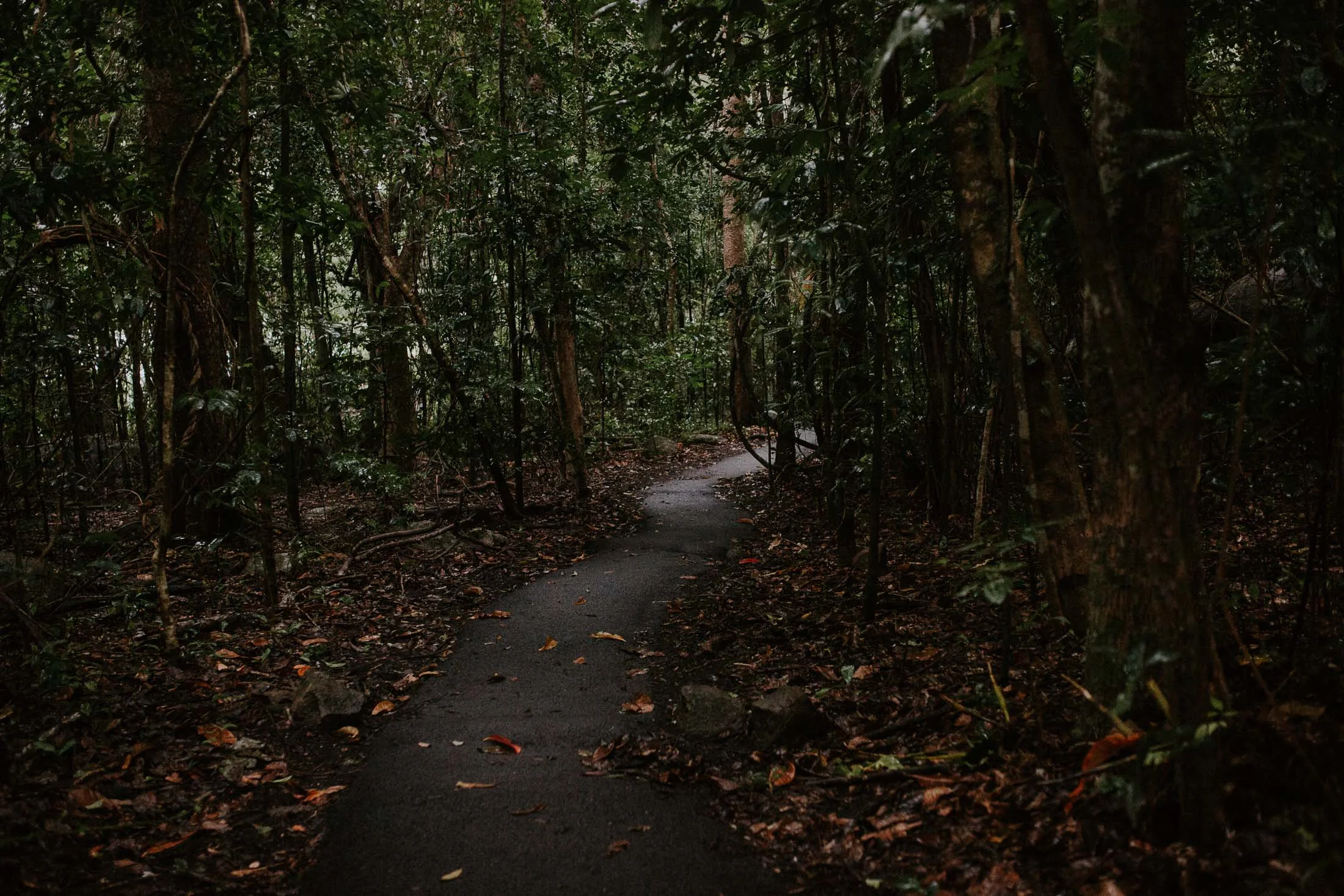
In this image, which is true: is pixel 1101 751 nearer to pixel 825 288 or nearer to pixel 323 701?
pixel 323 701

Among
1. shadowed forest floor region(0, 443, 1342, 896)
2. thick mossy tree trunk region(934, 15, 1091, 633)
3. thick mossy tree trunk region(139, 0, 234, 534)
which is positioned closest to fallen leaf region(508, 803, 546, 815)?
shadowed forest floor region(0, 443, 1342, 896)

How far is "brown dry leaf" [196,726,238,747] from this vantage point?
450 centimetres

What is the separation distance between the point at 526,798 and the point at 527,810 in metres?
0.13

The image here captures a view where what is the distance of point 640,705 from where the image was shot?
195 inches

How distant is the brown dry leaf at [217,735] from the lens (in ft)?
14.8

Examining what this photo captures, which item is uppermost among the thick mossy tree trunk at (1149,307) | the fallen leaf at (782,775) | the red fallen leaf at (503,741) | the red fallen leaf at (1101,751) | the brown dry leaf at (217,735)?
the thick mossy tree trunk at (1149,307)

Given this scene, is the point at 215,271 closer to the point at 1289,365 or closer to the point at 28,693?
the point at 28,693

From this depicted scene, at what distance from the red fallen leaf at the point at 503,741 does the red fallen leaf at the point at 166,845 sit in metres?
1.50

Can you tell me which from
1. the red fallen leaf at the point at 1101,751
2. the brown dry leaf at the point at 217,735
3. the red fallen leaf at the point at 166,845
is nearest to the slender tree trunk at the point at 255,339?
the brown dry leaf at the point at 217,735

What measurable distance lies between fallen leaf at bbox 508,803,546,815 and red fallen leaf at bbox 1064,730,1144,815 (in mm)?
2317

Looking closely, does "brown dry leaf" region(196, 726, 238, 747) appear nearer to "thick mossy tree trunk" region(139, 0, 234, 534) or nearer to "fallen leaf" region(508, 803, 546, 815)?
"thick mossy tree trunk" region(139, 0, 234, 534)

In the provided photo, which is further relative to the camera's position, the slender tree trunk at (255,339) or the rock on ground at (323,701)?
the slender tree trunk at (255,339)

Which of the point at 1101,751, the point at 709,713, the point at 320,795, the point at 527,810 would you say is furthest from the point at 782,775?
the point at 320,795

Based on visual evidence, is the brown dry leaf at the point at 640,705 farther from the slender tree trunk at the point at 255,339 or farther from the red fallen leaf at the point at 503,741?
the slender tree trunk at the point at 255,339
